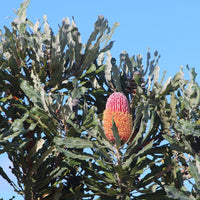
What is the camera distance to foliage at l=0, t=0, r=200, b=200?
16.4 ft

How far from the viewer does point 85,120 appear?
5395 mm

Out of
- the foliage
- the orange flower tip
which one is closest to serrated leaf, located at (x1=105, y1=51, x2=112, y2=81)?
the foliage

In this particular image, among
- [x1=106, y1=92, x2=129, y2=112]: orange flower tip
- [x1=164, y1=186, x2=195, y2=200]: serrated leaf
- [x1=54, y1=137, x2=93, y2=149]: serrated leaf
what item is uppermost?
[x1=106, y1=92, x2=129, y2=112]: orange flower tip

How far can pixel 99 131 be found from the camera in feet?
15.8

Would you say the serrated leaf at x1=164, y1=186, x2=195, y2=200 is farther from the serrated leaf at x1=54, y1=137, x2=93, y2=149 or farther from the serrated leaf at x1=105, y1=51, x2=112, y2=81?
the serrated leaf at x1=105, y1=51, x2=112, y2=81

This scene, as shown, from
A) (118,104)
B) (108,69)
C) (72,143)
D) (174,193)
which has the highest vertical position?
(108,69)

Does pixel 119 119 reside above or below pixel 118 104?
below

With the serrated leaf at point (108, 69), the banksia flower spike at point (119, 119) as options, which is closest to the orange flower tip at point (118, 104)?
the banksia flower spike at point (119, 119)

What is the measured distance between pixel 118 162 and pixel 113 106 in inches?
26.2

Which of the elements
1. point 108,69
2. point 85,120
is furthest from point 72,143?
point 108,69

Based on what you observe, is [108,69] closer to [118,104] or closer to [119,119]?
[118,104]

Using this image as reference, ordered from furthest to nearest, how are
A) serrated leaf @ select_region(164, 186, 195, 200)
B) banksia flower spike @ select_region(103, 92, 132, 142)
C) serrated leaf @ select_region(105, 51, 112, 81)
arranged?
serrated leaf @ select_region(105, 51, 112, 81), banksia flower spike @ select_region(103, 92, 132, 142), serrated leaf @ select_region(164, 186, 195, 200)

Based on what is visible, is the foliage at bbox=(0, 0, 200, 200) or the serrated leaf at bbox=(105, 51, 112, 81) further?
the serrated leaf at bbox=(105, 51, 112, 81)

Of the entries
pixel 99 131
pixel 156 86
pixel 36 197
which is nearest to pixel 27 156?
pixel 36 197
